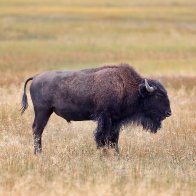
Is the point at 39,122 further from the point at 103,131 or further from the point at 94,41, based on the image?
the point at 94,41

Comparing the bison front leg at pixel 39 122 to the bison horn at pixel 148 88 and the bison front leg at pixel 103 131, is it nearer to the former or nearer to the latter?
the bison front leg at pixel 103 131

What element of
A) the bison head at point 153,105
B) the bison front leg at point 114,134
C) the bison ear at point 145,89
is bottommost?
the bison front leg at point 114,134

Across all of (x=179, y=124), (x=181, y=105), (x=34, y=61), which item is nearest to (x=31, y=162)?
(x=179, y=124)

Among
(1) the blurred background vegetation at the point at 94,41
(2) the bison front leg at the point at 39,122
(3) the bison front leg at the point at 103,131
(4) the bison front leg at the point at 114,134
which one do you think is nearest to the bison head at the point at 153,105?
(4) the bison front leg at the point at 114,134

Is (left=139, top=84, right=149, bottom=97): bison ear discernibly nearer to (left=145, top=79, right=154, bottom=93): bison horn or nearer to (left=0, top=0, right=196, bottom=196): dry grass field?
(left=145, top=79, right=154, bottom=93): bison horn

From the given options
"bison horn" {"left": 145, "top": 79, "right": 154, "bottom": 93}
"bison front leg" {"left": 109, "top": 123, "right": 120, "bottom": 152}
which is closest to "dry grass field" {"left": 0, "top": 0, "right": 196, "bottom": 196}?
"bison front leg" {"left": 109, "top": 123, "right": 120, "bottom": 152}

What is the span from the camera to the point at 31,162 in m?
11.0

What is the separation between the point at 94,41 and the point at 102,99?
2420 centimetres

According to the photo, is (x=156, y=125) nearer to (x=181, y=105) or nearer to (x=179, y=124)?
(x=179, y=124)

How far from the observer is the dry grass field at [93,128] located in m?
9.69

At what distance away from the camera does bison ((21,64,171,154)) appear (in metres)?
12.5

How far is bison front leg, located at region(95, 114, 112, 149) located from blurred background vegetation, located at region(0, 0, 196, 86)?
34.9 ft

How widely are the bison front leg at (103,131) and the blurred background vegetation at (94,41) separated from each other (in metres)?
10.6

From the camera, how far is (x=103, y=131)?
12.5 metres
